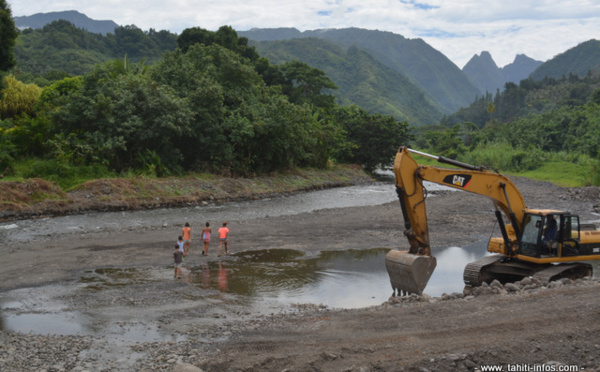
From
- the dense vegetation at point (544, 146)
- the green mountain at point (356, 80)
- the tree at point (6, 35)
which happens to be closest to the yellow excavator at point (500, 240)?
the tree at point (6, 35)

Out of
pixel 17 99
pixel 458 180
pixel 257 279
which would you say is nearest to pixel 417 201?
pixel 458 180

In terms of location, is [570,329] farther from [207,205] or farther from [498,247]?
[207,205]

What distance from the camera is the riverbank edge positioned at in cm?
2616

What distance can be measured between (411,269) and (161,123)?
24.8 meters

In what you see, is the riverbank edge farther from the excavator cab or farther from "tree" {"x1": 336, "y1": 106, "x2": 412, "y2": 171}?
the excavator cab

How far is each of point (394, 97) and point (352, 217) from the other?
16737 centimetres

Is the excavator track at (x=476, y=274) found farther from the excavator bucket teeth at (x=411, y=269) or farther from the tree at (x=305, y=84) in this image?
the tree at (x=305, y=84)

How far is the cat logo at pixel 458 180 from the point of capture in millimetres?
13305

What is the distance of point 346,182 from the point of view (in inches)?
1925

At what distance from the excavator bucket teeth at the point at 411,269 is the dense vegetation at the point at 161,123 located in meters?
23.5

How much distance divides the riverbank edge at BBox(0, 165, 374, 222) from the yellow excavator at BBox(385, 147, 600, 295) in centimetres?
1954

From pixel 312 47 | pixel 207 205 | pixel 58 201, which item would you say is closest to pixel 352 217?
pixel 207 205

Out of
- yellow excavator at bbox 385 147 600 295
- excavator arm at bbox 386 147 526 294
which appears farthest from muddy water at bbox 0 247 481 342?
excavator arm at bbox 386 147 526 294

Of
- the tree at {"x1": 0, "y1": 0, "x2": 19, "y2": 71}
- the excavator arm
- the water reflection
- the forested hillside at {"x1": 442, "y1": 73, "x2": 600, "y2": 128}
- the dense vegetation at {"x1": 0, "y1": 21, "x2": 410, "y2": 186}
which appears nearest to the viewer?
the excavator arm
